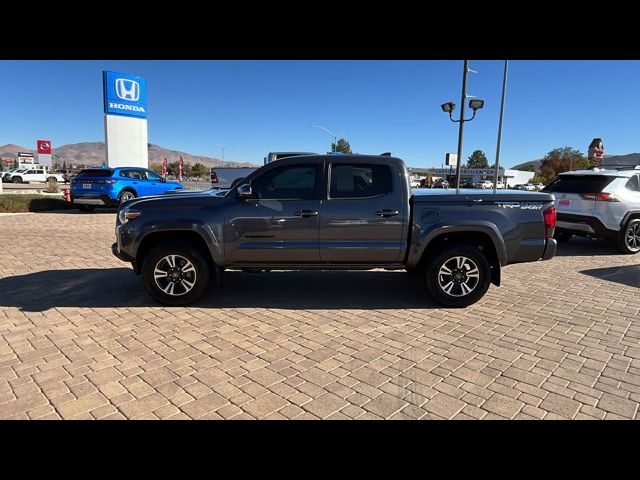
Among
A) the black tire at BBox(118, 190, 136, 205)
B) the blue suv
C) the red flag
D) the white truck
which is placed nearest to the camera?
the blue suv

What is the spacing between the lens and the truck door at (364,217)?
4.85 meters

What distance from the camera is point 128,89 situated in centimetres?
2073

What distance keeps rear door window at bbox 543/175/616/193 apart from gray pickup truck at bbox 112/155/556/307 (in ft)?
15.0

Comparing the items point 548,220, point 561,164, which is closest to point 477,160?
point 561,164

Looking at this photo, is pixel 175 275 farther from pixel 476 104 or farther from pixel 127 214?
pixel 476 104

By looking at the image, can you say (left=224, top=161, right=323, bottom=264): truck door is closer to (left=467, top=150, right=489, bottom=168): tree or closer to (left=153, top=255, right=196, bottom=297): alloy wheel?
(left=153, top=255, right=196, bottom=297): alloy wheel

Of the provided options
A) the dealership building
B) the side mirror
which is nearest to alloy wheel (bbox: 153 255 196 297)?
the side mirror

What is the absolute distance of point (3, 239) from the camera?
9.40 metres

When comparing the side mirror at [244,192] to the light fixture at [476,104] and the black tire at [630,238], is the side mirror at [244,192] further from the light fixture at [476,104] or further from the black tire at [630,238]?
the light fixture at [476,104]

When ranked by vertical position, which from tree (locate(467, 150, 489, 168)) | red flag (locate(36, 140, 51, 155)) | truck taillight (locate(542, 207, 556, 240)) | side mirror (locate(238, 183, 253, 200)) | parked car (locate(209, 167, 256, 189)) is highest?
tree (locate(467, 150, 489, 168))

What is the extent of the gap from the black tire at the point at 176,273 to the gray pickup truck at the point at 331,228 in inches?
0.5

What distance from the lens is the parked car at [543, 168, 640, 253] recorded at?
27.3 feet
